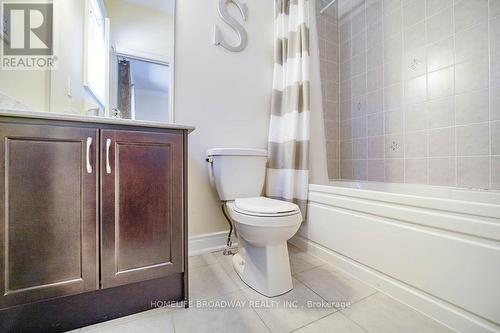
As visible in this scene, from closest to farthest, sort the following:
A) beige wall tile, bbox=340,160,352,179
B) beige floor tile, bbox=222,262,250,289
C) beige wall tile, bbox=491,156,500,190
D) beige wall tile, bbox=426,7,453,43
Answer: beige floor tile, bbox=222,262,250,289
beige wall tile, bbox=491,156,500,190
beige wall tile, bbox=426,7,453,43
beige wall tile, bbox=340,160,352,179

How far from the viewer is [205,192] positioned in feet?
5.18

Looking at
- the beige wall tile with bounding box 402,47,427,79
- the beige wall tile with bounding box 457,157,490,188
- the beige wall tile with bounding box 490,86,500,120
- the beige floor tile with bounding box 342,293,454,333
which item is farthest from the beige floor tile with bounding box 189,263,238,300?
the beige wall tile with bounding box 402,47,427,79

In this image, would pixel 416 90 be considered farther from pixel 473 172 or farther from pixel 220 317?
pixel 220 317

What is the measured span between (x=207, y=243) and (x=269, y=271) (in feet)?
2.20

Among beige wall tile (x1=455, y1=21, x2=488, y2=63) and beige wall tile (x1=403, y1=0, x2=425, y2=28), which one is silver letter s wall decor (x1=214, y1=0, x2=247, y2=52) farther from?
beige wall tile (x1=455, y1=21, x2=488, y2=63)

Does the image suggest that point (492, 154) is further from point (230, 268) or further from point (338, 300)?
point (230, 268)

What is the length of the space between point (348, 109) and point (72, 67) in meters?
2.28

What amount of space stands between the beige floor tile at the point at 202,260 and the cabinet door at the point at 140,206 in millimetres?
471

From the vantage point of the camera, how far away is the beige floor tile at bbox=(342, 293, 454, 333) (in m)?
0.83

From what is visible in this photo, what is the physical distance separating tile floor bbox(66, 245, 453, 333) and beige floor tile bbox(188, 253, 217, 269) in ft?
0.57

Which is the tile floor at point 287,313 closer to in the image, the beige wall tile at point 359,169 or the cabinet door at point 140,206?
the cabinet door at point 140,206

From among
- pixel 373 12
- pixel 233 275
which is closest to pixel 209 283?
pixel 233 275

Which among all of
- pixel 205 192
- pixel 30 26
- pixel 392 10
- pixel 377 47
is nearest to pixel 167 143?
pixel 205 192

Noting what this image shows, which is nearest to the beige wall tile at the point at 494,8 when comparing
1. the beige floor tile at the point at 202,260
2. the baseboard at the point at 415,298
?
the baseboard at the point at 415,298
